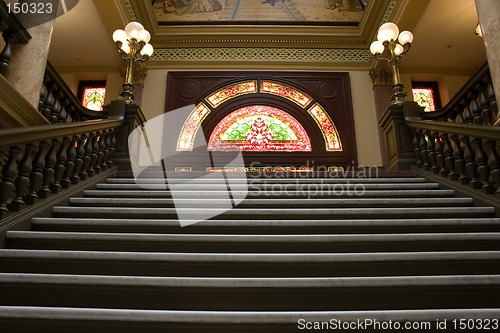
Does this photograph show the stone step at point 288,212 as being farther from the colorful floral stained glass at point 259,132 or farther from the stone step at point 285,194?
the colorful floral stained glass at point 259,132

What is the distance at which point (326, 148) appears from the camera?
9.03 m

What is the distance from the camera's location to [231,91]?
375 inches

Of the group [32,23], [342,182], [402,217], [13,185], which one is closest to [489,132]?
[402,217]

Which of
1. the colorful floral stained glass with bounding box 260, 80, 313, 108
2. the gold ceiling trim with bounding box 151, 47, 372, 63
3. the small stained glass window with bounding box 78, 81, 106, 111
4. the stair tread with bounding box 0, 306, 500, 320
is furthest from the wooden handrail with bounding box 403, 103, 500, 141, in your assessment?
the small stained glass window with bounding box 78, 81, 106, 111

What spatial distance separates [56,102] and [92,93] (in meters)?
5.52

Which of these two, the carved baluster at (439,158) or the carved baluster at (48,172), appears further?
the carved baluster at (439,158)

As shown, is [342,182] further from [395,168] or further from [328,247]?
[328,247]

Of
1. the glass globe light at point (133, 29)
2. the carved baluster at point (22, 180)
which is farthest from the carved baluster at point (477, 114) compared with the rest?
the glass globe light at point (133, 29)

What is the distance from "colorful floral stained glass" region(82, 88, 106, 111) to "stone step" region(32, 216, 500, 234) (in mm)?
7379

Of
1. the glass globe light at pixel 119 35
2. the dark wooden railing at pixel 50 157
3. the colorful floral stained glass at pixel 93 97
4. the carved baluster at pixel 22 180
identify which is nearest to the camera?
the dark wooden railing at pixel 50 157

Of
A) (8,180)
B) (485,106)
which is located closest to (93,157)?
(8,180)

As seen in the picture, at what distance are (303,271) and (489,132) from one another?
211 cm

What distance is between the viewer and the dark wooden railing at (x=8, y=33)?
13.1 ft

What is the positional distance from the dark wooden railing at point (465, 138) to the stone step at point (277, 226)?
26.1 inches
